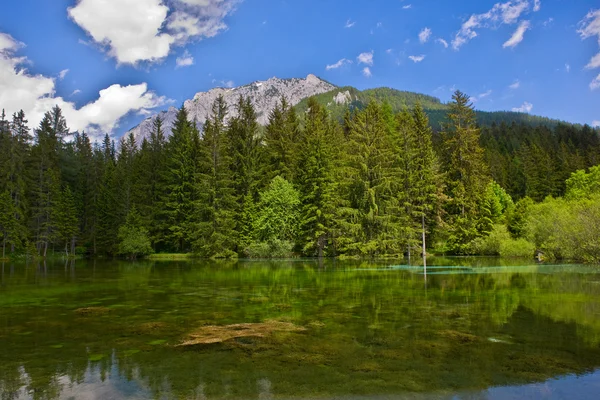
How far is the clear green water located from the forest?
28.9 m

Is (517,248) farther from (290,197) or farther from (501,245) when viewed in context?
(290,197)

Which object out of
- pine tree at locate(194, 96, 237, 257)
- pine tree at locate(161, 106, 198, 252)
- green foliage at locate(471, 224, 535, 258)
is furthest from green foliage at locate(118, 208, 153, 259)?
green foliage at locate(471, 224, 535, 258)

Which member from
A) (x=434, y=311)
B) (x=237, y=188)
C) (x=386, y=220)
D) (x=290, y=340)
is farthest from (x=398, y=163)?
(x=290, y=340)

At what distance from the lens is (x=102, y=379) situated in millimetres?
6410

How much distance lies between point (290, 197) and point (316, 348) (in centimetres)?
4198

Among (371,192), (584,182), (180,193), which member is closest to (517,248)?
(371,192)

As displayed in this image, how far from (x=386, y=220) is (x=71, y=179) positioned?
190 ft

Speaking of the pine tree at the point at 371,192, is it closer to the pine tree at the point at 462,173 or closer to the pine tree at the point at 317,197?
the pine tree at the point at 317,197

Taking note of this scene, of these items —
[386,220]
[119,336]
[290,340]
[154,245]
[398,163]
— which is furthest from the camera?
[154,245]

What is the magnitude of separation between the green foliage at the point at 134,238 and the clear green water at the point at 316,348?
41.3 meters

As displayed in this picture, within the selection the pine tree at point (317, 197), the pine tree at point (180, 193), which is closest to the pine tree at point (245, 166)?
the pine tree at point (180, 193)

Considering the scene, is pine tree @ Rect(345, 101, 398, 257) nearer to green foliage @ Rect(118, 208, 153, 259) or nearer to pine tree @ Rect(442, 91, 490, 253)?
pine tree @ Rect(442, 91, 490, 253)

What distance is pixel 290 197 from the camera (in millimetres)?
49875

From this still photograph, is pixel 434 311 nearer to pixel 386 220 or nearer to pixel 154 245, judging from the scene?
pixel 386 220
